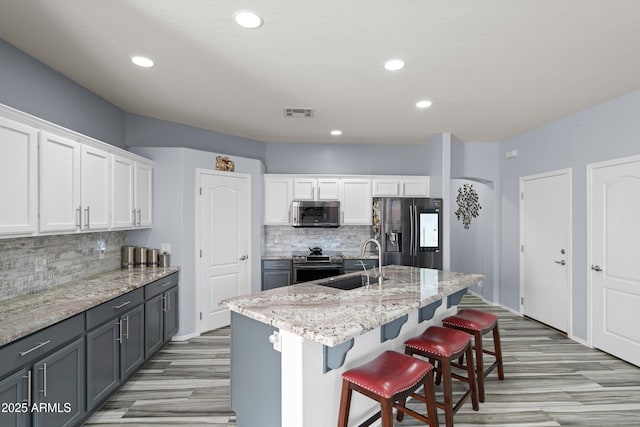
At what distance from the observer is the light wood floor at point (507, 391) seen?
2383 mm

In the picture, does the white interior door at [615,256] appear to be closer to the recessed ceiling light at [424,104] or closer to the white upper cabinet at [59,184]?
the recessed ceiling light at [424,104]

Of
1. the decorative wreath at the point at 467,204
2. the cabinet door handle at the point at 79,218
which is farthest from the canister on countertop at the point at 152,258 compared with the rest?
the decorative wreath at the point at 467,204

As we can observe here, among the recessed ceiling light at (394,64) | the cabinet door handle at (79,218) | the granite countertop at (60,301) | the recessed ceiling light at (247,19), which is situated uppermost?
the recessed ceiling light at (394,64)

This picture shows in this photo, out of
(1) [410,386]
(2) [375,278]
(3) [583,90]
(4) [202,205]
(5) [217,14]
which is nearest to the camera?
(1) [410,386]

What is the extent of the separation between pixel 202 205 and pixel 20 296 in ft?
6.57

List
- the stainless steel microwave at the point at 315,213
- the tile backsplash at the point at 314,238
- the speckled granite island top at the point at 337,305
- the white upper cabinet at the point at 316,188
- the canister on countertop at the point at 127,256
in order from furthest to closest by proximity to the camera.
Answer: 1. the tile backsplash at the point at 314,238
2. the white upper cabinet at the point at 316,188
3. the stainless steel microwave at the point at 315,213
4. the canister on countertop at the point at 127,256
5. the speckled granite island top at the point at 337,305

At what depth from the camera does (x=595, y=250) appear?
3.60m

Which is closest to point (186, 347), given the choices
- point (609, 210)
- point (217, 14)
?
point (217, 14)

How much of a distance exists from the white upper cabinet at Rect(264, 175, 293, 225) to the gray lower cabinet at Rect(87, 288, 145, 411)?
237 centimetres

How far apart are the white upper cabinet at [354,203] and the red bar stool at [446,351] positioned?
2822 mm

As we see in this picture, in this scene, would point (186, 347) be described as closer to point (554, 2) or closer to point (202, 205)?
point (202, 205)

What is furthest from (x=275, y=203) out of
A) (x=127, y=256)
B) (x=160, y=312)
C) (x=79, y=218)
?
(x=79, y=218)

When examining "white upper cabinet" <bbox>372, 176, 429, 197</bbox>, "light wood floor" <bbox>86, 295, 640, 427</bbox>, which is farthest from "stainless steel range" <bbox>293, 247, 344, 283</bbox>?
"light wood floor" <bbox>86, 295, 640, 427</bbox>

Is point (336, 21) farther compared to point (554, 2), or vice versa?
point (336, 21)
